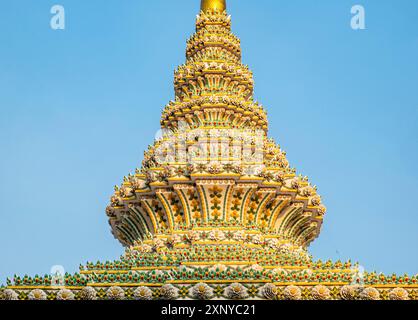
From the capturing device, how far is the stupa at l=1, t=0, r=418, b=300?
19.1 meters

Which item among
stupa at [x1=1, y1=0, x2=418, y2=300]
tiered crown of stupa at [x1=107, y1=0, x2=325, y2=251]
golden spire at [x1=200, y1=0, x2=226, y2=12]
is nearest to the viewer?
stupa at [x1=1, y1=0, x2=418, y2=300]

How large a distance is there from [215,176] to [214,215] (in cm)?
144

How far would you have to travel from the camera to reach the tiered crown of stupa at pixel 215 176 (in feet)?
78.8

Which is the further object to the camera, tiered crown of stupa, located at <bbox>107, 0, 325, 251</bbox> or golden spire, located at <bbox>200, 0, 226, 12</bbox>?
golden spire, located at <bbox>200, 0, 226, 12</bbox>

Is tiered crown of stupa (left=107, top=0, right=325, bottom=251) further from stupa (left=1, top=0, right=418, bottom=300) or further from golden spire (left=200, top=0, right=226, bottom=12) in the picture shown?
golden spire (left=200, top=0, right=226, bottom=12)

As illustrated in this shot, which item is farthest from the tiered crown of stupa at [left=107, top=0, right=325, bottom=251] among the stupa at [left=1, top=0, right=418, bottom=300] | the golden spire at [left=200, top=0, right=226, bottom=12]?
the golden spire at [left=200, top=0, right=226, bottom=12]

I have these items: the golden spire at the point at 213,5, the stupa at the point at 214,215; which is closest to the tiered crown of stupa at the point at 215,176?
the stupa at the point at 214,215

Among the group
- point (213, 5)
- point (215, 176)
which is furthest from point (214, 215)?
point (213, 5)

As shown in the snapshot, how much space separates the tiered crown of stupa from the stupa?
41 millimetres

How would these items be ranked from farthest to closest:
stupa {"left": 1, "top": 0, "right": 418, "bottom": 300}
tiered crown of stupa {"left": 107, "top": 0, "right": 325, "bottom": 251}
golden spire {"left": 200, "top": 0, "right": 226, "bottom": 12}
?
golden spire {"left": 200, "top": 0, "right": 226, "bottom": 12}
tiered crown of stupa {"left": 107, "top": 0, "right": 325, "bottom": 251}
stupa {"left": 1, "top": 0, "right": 418, "bottom": 300}

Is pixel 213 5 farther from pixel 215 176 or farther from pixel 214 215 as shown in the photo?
pixel 214 215

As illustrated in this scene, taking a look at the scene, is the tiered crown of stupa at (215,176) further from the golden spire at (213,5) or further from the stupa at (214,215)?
the golden spire at (213,5)

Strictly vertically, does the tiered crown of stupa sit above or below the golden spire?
below

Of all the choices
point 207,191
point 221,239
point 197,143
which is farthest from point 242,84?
point 221,239
